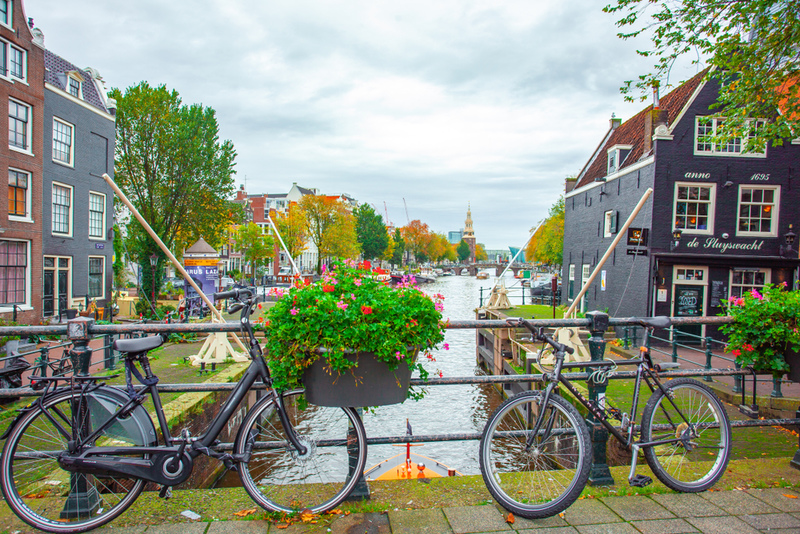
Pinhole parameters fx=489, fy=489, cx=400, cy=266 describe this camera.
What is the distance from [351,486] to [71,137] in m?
24.2

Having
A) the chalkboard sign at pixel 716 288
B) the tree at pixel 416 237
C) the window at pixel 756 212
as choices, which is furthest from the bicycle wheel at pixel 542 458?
the tree at pixel 416 237

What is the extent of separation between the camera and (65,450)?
8.45 feet

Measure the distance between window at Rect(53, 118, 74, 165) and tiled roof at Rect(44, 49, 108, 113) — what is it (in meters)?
1.67

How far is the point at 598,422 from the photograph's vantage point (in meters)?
3.06

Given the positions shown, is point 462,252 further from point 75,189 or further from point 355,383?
point 355,383

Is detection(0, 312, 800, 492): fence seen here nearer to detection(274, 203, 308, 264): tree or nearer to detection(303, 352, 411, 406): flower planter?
detection(303, 352, 411, 406): flower planter

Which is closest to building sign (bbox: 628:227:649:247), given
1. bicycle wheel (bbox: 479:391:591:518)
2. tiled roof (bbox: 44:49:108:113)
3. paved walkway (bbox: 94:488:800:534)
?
paved walkway (bbox: 94:488:800:534)

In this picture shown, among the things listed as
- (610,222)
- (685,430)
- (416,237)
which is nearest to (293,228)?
(610,222)

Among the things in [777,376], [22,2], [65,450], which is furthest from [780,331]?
[22,2]

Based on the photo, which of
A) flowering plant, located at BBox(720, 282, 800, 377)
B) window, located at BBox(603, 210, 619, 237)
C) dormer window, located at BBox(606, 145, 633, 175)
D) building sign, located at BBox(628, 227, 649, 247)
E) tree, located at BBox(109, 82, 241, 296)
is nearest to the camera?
flowering plant, located at BBox(720, 282, 800, 377)

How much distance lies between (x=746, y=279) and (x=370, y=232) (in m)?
65.3

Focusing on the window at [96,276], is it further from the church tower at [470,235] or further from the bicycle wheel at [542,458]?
the church tower at [470,235]

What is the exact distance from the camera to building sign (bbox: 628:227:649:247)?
16600mm

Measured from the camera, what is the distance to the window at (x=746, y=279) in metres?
17.6
